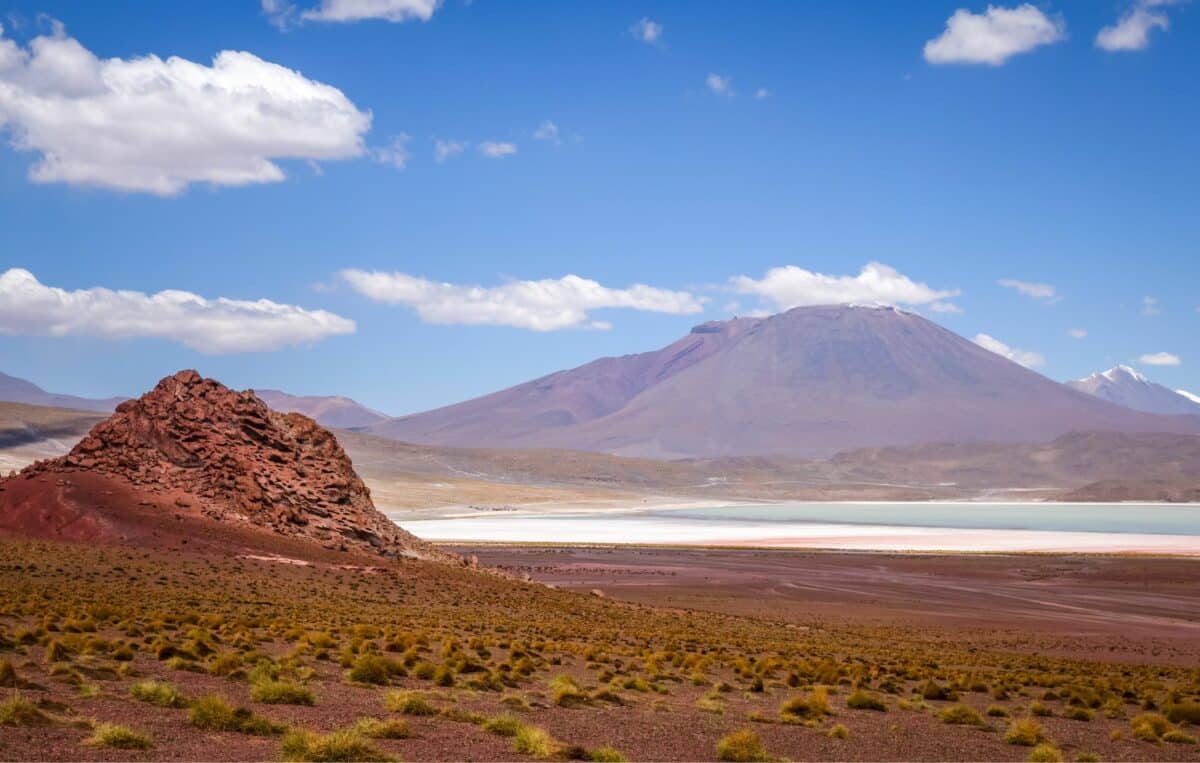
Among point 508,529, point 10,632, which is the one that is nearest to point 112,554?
point 10,632

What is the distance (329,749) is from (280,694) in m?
3.43

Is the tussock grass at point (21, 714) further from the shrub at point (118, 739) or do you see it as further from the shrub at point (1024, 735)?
the shrub at point (1024, 735)

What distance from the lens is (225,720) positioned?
1216 centimetres

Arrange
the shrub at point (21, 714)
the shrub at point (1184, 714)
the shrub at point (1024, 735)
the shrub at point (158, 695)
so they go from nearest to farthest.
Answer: the shrub at point (21, 714) < the shrub at point (158, 695) < the shrub at point (1024, 735) < the shrub at point (1184, 714)

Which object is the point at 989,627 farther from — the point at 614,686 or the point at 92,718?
the point at 92,718

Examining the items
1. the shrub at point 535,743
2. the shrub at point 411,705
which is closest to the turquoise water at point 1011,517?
the shrub at point 411,705

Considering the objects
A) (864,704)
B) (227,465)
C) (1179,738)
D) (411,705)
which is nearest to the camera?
(411,705)

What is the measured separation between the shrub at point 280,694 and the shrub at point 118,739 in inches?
117

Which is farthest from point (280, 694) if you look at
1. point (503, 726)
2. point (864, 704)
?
point (864, 704)

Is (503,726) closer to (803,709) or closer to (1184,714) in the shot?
(803,709)

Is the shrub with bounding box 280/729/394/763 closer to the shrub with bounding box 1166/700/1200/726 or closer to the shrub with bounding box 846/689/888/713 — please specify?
the shrub with bounding box 846/689/888/713

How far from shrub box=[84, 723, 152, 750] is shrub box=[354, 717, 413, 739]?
7.42 feet

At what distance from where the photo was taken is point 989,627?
35.2 meters

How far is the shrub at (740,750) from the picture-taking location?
506 inches
